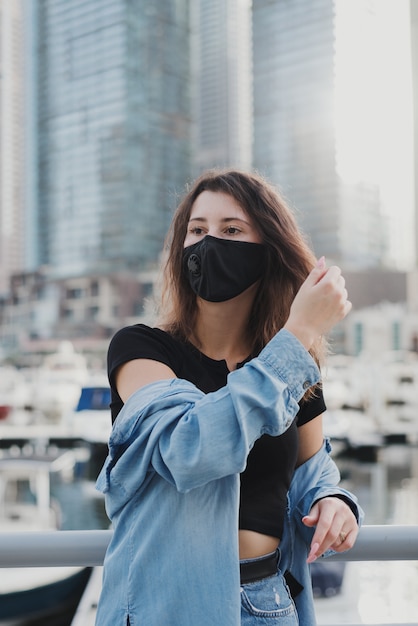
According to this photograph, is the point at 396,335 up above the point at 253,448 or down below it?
below

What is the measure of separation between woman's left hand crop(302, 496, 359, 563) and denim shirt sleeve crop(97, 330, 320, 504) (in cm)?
23

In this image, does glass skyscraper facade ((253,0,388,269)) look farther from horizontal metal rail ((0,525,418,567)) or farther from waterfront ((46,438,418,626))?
horizontal metal rail ((0,525,418,567))

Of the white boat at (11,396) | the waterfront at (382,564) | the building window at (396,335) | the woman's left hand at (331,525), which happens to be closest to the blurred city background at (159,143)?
the building window at (396,335)

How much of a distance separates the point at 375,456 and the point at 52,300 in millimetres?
49985

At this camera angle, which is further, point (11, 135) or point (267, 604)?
point (11, 135)

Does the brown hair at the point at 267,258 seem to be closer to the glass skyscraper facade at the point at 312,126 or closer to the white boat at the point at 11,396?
the white boat at the point at 11,396

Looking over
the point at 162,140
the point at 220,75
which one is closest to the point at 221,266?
the point at 162,140

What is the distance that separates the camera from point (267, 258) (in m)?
1.11

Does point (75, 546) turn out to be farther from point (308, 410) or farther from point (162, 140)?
point (162, 140)

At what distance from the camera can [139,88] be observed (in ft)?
247

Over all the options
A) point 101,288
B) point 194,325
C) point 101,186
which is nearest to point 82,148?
point 101,186

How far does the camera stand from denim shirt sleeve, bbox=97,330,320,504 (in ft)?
2.56

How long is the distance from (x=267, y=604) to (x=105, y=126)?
77.1 m

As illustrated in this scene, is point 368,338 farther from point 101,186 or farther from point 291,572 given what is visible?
point 291,572
